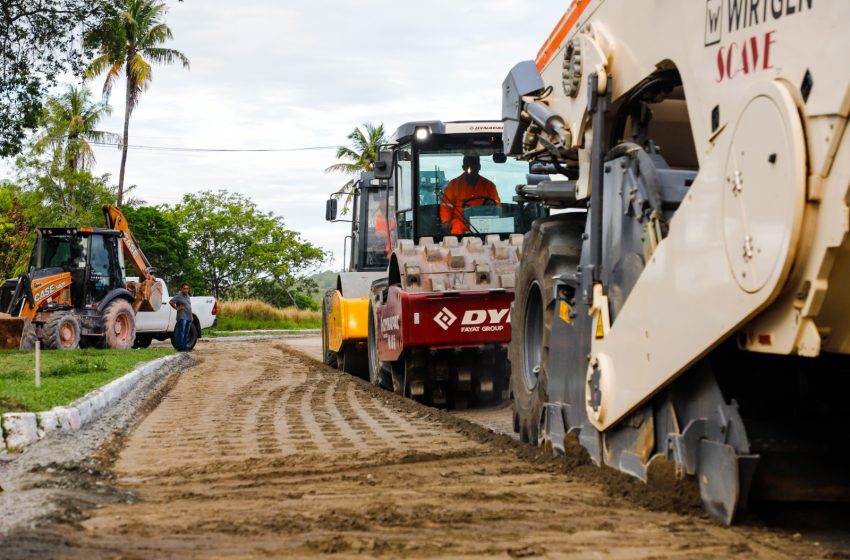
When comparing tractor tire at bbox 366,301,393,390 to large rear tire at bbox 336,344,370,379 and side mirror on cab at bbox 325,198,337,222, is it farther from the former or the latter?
side mirror on cab at bbox 325,198,337,222

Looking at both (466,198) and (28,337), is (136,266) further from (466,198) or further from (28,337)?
(466,198)

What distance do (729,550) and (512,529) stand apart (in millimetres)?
998

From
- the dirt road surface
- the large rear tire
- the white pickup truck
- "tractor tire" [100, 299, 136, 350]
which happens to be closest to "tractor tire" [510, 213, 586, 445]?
the dirt road surface

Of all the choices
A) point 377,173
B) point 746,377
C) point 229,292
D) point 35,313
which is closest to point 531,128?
point 746,377

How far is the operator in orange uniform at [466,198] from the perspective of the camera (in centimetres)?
1208

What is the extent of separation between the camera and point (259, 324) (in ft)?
157

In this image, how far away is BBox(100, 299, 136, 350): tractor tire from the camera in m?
22.4

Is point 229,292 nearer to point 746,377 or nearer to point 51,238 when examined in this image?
point 51,238

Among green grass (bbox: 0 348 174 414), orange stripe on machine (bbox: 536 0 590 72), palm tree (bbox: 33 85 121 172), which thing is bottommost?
green grass (bbox: 0 348 174 414)

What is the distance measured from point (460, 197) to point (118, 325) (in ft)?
42.7

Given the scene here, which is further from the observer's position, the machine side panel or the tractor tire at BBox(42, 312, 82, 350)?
the tractor tire at BBox(42, 312, 82, 350)

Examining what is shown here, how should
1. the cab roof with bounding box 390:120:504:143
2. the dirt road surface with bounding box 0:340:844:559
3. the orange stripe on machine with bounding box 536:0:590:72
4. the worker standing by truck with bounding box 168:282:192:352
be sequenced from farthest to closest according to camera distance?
the worker standing by truck with bounding box 168:282:192:352 → the cab roof with bounding box 390:120:504:143 → the orange stripe on machine with bounding box 536:0:590:72 → the dirt road surface with bounding box 0:340:844:559

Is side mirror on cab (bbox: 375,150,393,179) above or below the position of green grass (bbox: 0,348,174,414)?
above

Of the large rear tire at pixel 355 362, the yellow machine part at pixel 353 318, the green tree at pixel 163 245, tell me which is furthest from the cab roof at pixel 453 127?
the green tree at pixel 163 245
